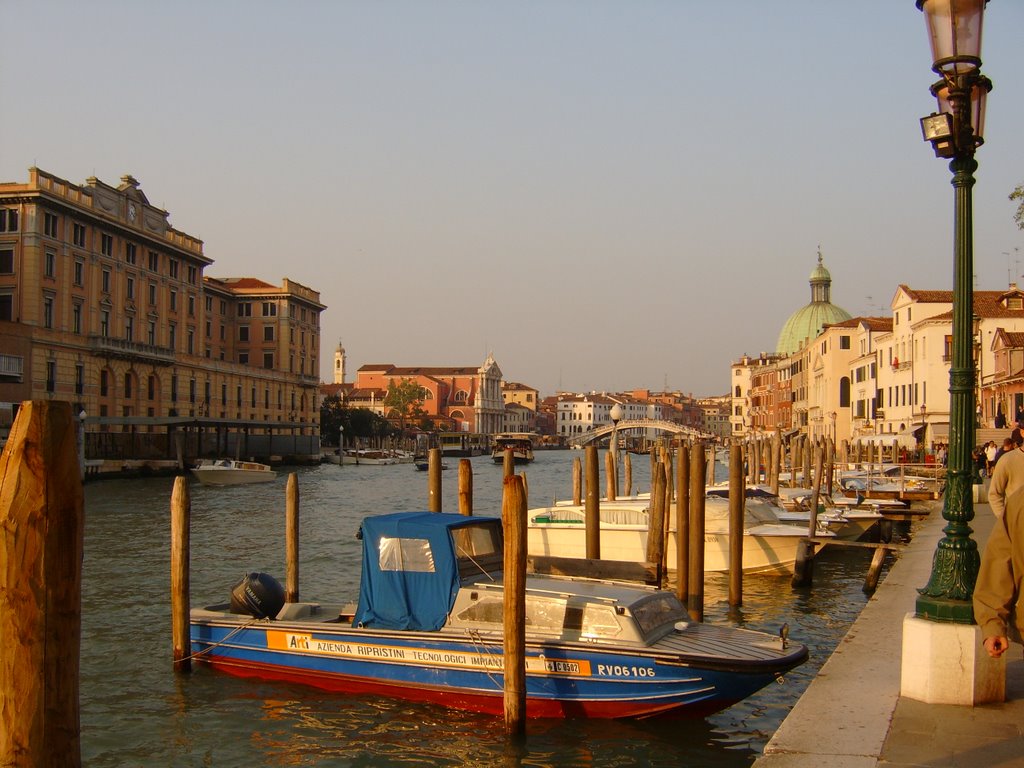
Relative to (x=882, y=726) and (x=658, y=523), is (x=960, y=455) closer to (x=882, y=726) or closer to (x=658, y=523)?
(x=882, y=726)

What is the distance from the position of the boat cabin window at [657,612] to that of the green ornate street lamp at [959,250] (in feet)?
12.8

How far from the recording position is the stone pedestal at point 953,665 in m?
6.49

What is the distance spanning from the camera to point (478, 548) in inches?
458

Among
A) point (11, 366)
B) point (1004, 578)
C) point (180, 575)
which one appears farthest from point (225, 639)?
point (11, 366)

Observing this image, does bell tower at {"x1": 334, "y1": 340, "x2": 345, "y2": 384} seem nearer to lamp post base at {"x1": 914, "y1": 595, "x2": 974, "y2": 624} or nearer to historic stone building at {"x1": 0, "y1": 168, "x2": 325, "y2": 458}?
historic stone building at {"x1": 0, "y1": 168, "x2": 325, "y2": 458}

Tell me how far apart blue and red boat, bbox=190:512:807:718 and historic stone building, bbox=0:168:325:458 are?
39.4 metres

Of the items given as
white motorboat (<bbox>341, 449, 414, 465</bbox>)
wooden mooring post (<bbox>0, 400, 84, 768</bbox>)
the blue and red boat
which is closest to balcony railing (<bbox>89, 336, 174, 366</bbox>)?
white motorboat (<bbox>341, 449, 414, 465</bbox>)

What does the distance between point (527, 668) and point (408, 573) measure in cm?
187

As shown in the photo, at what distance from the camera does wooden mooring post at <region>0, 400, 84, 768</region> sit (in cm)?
344

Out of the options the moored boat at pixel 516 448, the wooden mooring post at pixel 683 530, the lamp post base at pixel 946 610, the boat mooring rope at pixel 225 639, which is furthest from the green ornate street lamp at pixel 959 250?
the moored boat at pixel 516 448

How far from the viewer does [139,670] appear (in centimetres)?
1296

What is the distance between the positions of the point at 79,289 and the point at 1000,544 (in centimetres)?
6046

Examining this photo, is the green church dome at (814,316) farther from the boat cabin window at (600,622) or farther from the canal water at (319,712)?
the boat cabin window at (600,622)

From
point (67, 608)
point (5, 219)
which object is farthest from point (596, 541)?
point (5, 219)
